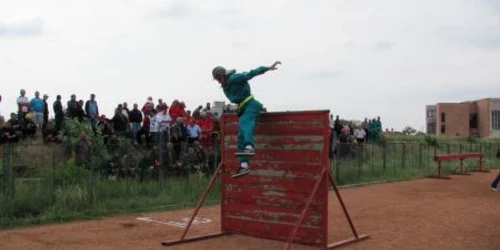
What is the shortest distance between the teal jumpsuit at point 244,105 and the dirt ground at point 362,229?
168cm

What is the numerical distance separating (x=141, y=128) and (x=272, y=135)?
31.6ft

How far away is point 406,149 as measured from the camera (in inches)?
993

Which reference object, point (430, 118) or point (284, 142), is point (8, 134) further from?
point (430, 118)

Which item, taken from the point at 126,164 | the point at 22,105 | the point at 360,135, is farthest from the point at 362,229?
the point at 360,135

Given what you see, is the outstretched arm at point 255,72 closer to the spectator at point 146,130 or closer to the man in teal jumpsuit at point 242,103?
the man in teal jumpsuit at point 242,103

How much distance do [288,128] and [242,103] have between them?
2.66 feet

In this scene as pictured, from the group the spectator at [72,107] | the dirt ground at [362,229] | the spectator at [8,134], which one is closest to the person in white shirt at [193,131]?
the spectator at [72,107]

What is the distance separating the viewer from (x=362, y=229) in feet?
35.4

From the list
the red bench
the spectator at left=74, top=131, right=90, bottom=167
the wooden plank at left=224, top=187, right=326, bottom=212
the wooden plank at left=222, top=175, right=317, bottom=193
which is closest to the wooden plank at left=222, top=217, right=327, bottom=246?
the wooden plank at left=224, top=187, right=326, bottom=212

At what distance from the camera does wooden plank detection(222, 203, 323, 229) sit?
9.02 m

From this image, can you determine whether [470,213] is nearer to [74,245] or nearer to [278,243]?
[278,243]

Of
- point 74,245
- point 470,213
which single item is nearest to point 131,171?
point 74,245

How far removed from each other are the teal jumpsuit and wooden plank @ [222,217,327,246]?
3.99ft

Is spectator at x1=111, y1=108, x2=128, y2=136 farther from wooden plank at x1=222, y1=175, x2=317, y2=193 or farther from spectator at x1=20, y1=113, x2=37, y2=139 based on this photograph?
wooden plank at x1=222, y1=175, x2=317, y2=193
